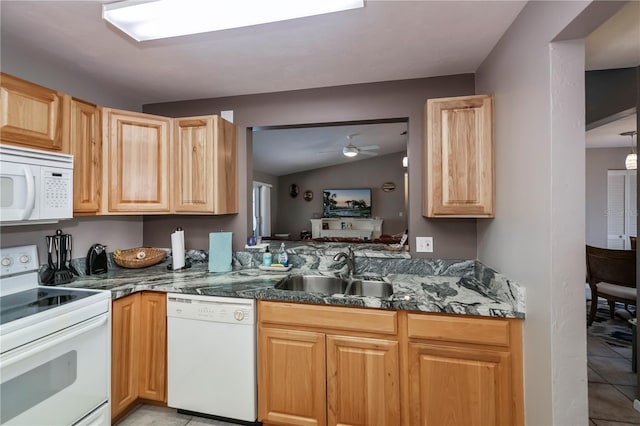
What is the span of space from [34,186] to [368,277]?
2.05m

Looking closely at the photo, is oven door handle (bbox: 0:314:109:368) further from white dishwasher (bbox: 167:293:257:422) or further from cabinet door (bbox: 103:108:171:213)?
cabinet door (bbox: 103:108:171:213)

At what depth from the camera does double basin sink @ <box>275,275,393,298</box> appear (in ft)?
6.37

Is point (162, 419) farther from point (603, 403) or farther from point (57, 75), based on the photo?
point (603, 403)

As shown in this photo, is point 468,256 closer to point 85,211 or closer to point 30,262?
point 85,211

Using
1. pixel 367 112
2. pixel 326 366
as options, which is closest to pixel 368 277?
pixel 326 366

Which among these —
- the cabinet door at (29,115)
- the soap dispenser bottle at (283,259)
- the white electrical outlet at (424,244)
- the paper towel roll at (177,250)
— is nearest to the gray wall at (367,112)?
the white electrical outlet at (424,244)

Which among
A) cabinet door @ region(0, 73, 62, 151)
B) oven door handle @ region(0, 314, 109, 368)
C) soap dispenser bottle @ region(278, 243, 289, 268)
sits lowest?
oven door handle @ region(0, 314, 109, 368)

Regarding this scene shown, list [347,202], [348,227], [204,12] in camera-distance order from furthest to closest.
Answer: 1. [347,202]
2. [348,227]
3. [204,12]

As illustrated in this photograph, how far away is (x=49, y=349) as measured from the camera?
4.37ft

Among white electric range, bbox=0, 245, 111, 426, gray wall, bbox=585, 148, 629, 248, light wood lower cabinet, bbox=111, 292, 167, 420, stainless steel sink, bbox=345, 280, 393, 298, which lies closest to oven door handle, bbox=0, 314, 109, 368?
white electric range, bbox=0, 245, 111, 426

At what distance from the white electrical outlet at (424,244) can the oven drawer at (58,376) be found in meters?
2.08

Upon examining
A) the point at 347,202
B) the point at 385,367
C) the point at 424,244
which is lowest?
the point at 385,367

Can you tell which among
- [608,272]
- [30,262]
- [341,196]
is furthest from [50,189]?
[341,196]

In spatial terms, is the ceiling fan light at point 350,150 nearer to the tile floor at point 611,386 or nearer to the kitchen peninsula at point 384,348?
the kitchen peninsula at point 384,348
